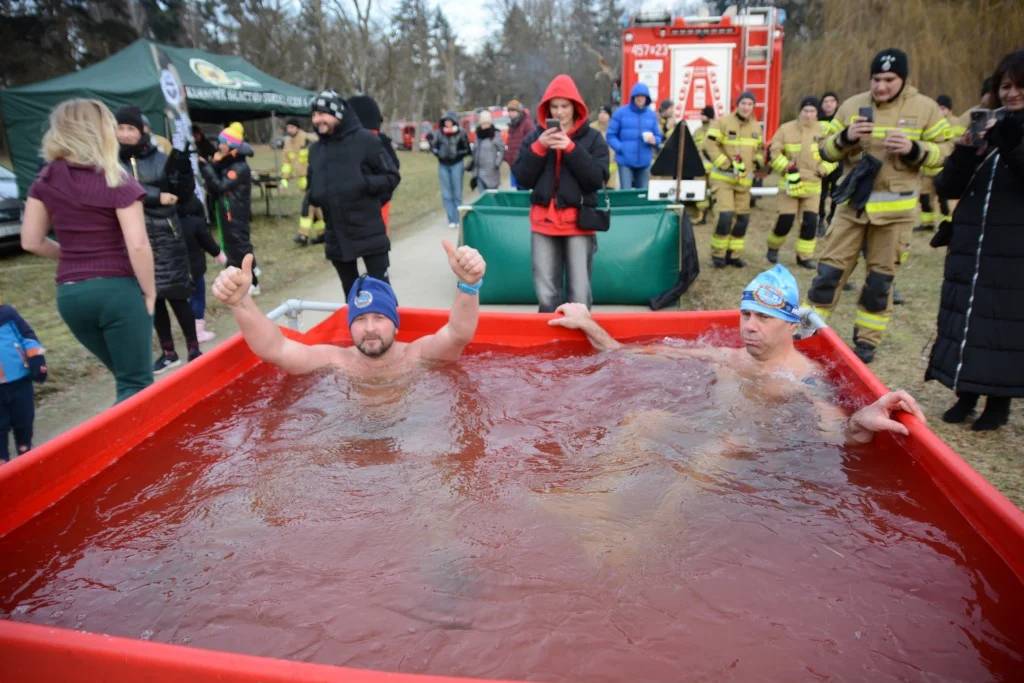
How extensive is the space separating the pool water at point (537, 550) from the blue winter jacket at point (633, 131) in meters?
7.12

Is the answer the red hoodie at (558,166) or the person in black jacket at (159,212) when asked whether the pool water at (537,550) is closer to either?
the red hoodie at (558,166)

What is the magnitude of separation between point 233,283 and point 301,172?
31.6 ft

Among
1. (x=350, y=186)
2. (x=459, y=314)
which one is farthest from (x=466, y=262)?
(x=350, y=186)

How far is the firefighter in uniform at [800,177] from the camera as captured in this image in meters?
7.49

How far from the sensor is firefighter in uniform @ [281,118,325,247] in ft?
33.0

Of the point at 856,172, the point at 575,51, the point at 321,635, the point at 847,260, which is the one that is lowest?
the point at 321,635

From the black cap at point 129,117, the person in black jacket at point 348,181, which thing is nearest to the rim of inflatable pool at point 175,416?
the person in black jacket at point 348,181

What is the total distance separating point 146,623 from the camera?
6.58 ft

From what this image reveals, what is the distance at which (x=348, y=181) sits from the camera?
15.7ft

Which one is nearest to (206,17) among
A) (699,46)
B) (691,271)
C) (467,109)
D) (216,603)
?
(467,109)

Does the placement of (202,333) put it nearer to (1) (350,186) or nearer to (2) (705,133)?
(1) (350,186)

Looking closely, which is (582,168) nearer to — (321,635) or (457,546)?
(457,546)

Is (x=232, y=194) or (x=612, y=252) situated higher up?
(x=232, y=194)

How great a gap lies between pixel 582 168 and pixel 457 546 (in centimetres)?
287
